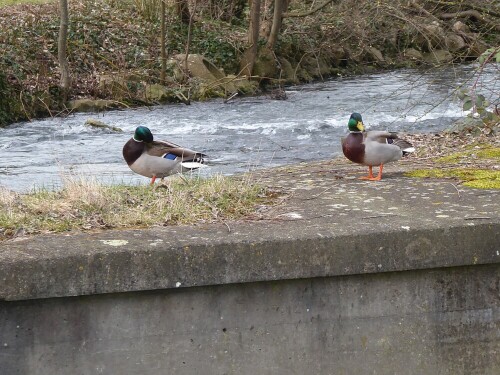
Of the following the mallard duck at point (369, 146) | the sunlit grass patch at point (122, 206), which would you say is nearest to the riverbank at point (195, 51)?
the mallard duck at point (369, 146)

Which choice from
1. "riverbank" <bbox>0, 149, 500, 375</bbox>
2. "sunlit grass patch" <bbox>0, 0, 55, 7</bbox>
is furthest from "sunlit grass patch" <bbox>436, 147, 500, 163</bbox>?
"sunlit grass patch" <bbox>0, 0, 55, 7</bbox>

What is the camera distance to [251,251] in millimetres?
3688

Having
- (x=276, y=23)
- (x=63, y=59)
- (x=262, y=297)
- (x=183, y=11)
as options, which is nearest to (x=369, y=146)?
(x=262, y=297)

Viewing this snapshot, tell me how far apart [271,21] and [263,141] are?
10.4 metres

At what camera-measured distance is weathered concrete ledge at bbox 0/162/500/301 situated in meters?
3.54

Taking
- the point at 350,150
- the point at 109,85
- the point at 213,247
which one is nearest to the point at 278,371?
the point at 213,247

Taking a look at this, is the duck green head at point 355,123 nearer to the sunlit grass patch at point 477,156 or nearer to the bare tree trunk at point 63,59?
the sunlit grass patch at point 477,156

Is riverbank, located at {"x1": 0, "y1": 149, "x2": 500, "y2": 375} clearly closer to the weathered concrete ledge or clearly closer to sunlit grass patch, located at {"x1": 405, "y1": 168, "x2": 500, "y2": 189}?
the weathered concrete ledge

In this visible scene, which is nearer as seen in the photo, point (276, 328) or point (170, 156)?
point (276, 328)

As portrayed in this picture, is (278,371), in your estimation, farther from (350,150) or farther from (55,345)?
(350,150)

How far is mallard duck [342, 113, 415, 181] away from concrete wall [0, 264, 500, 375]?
1.95 meters

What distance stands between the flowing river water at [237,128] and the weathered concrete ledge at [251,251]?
22.0ft

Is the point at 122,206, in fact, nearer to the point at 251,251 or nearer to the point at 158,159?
the point at 251,251

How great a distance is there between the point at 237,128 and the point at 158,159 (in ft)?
30.9
